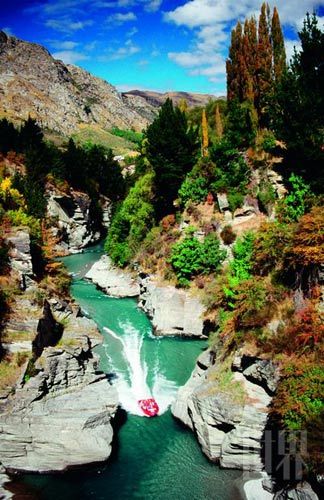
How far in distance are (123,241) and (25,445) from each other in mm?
31102

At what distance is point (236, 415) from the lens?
54.9 feet

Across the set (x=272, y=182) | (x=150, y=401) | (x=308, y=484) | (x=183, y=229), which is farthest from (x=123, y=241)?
(x=308, y=484)

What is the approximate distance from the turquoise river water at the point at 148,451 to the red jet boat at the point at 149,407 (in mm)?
278

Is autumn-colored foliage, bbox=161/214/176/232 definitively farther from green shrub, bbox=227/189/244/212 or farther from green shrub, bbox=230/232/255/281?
green shrub, bbox=230/232/255/281

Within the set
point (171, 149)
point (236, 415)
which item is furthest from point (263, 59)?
point (236, 415)

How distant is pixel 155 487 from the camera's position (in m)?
15.8

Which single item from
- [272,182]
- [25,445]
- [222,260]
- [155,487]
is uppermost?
[272,182]

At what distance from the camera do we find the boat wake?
2136 centimetres

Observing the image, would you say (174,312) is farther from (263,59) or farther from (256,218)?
(263,59)

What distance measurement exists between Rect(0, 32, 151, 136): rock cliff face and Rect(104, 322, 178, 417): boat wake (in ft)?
376

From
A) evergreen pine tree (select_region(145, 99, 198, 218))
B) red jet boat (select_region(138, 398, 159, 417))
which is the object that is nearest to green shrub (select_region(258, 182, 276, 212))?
evergreen pine tree (select_region(145, 99, 198, 218))

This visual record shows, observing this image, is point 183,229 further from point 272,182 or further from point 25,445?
point 25,445

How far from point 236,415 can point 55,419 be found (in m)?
7.37

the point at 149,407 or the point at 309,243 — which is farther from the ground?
the point at 309,243
